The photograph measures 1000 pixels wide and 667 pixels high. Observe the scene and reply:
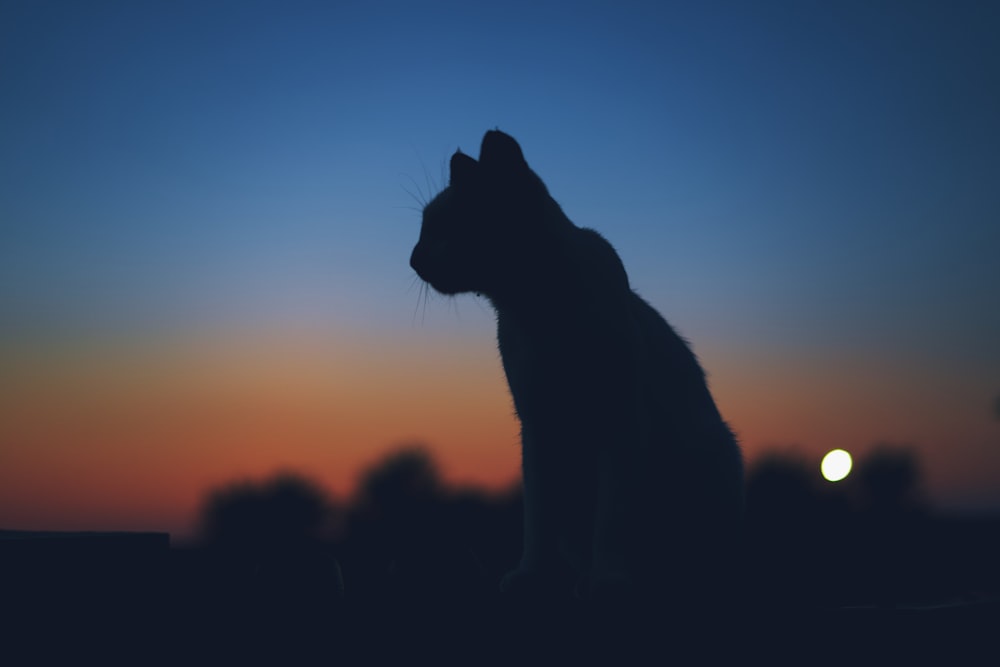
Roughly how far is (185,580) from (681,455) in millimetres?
2519

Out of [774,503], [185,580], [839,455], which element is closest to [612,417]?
[185,580]

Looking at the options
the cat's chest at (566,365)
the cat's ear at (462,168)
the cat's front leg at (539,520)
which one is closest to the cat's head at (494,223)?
the cat's ear at (462,168)

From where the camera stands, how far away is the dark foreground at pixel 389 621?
1.89 metres

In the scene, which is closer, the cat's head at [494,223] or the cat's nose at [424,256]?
the cat's head at [494,223]

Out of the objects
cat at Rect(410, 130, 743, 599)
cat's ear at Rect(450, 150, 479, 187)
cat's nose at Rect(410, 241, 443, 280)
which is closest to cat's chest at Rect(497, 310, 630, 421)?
cat at Rect(410, 130, 743, 599)

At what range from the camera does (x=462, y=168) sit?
349cm

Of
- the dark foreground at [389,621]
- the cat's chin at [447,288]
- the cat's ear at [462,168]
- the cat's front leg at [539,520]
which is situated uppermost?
the cat's ear at [462,168]

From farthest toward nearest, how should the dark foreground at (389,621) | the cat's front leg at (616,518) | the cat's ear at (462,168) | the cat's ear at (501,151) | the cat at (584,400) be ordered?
the cat's ear at (462,168) → the cat's ear at (501,151) → the cat at (584,400) → the cat's front leg at (616,518) → the dark foreground at (389,621)

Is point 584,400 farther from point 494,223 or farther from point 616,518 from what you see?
point 494,223

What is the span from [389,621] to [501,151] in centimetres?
212

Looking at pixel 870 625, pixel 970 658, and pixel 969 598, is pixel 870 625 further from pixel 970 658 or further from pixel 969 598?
pixel 969 598

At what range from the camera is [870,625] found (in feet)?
7.26

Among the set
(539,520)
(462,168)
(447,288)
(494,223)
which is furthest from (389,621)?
(462,168)

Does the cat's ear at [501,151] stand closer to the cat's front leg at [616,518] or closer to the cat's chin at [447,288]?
the cat's chin at [447,288]
